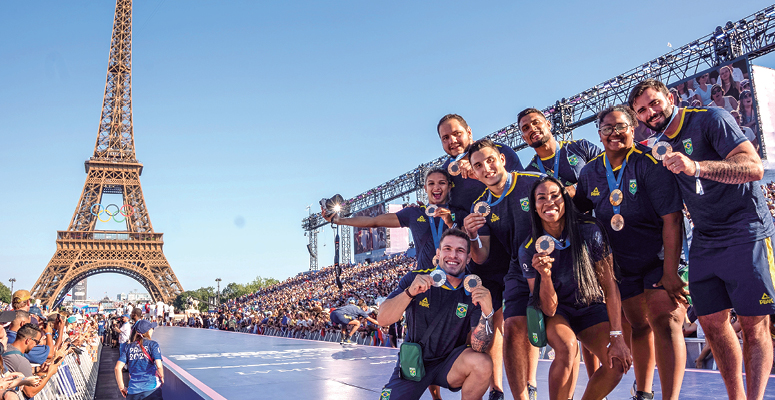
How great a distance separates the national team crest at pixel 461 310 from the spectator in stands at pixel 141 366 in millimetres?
3895

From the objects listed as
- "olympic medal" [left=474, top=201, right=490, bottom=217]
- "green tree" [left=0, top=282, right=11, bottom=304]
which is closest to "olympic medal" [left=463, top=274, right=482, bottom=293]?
"olympic medal" [left=474, top=201, right=490, bottom=217]

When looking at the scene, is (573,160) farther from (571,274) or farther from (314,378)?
(314,378)

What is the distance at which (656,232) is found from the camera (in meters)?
2.89

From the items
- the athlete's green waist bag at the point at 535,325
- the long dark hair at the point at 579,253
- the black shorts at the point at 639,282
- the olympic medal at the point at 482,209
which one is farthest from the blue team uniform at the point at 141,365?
the black shorts at the point at 639,282

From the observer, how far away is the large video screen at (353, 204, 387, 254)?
129 feet

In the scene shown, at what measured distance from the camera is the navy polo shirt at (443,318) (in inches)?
112

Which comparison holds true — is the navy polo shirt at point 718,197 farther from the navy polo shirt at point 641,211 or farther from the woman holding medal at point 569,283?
the woman holding medal at point 569,283

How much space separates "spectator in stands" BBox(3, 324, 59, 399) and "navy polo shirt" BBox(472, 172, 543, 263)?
3234 millimetres

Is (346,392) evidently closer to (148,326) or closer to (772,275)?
(148,326)

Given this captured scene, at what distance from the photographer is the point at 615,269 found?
9.36 ft

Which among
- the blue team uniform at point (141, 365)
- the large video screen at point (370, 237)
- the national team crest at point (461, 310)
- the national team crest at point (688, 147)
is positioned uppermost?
the large video screen at point (370, 237)

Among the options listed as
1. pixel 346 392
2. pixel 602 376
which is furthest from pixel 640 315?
pixel 346 392

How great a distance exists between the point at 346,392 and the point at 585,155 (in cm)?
272

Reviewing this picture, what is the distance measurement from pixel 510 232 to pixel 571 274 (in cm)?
50
